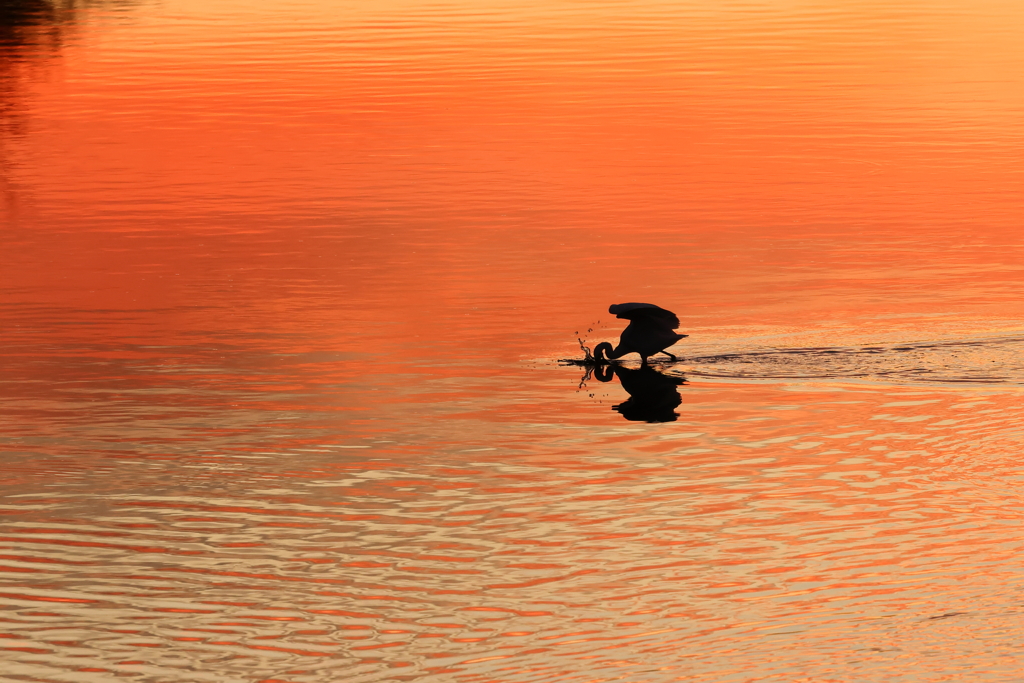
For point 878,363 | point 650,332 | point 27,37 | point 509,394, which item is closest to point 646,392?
point 650,332

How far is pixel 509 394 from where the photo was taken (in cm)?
1485

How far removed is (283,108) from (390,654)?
25052 millimetres

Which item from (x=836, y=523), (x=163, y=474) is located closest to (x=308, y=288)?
(x=163, y=474)

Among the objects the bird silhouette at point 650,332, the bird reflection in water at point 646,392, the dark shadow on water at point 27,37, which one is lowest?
the bird reflection in water at point 646,392

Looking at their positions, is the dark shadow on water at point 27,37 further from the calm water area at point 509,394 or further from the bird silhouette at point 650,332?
the bird silhouette at point 650,332

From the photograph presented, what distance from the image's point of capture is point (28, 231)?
22.8 metres

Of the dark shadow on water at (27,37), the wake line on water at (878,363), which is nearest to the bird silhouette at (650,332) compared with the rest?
the wake line on water at (878,363)

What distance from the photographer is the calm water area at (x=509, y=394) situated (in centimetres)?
963

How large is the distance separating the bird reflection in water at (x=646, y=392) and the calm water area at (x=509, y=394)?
6 centimetres

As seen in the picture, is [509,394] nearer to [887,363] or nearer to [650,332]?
[650,332]

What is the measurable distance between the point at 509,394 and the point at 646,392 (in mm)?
1144

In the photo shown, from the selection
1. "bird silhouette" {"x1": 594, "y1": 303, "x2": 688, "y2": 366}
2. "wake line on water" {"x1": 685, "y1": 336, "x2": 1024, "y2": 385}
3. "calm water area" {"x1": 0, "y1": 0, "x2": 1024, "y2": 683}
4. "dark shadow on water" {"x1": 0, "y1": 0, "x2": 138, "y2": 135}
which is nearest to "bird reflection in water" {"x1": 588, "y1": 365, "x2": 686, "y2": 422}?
"calm water area" {"x1": 0, "y1": 0, "x2": 1024, "y2": 683}

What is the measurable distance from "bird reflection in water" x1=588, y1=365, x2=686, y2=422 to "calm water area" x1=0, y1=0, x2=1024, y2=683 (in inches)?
2.5

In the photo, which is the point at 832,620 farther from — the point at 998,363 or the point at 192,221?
the point at 192,221
